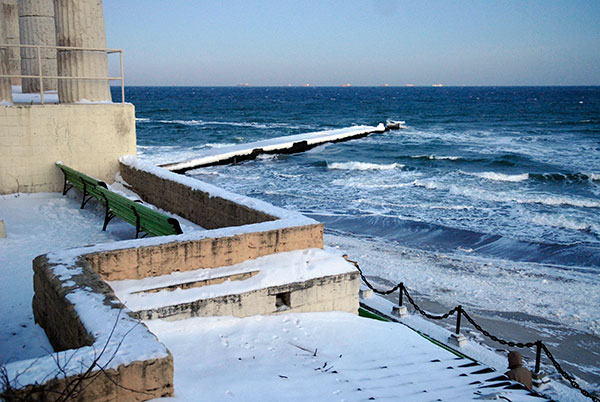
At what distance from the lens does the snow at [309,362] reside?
4.72 meters

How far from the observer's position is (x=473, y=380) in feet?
19.2

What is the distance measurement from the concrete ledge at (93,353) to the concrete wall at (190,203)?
126 inches

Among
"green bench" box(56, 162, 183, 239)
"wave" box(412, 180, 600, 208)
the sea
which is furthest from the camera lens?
"wave" box(412, 180, 600, 208)

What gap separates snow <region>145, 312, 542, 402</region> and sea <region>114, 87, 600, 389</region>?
4.18 meters

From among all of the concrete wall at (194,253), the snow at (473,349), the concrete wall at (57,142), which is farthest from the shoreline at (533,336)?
the concrete wall at (57,142)

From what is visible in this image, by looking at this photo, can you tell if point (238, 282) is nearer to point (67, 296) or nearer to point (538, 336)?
point (67, 296)

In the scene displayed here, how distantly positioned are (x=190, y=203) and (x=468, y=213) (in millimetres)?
13320

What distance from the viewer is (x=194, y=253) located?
632 cm

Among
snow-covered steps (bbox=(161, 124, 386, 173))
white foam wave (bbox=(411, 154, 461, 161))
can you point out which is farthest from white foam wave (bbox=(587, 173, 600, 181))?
snow-covered steps (bbox=(161, 124, 386, 173))

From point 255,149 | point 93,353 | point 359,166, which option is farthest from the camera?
point 255,149

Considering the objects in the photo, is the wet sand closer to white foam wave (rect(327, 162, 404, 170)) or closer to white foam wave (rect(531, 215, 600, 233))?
white foam wave (rect(531, 215, 600, 233))

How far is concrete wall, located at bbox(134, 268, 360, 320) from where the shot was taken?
583 cm

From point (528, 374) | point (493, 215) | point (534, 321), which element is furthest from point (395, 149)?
point (528, 374)

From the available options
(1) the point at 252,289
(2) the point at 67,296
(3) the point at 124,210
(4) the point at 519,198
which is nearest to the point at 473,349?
(1) the point at 252,289
